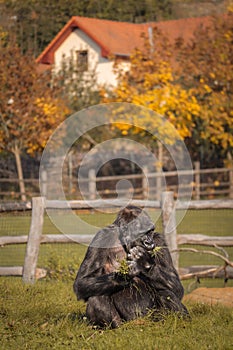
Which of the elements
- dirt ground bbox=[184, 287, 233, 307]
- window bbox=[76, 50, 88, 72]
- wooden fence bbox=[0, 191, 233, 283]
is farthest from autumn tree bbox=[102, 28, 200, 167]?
dirt ground bbox=[184, 287, 233, 307]

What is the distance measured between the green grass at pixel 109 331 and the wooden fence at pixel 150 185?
64.3 ft

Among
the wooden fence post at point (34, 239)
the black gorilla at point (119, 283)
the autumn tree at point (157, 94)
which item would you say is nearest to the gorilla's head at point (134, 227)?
the black gorilla at point (119, 283)

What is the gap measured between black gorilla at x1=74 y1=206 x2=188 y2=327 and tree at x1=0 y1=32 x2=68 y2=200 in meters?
24.0

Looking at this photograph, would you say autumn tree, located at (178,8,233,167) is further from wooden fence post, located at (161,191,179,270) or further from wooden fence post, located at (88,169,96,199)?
wooden fence post, located at (161,191,179,270)

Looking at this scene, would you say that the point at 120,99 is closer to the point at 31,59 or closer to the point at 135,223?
the point at 31,59

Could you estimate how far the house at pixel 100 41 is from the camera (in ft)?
146

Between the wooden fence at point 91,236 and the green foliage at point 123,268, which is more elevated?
the green foliage at point 123,268

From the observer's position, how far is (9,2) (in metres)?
49.2

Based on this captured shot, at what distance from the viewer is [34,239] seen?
37.9 ft

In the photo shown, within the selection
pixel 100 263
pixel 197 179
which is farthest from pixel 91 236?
pixel 197 179

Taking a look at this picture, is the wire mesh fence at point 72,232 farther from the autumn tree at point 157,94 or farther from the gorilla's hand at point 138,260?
the autumn tree at point 157,94

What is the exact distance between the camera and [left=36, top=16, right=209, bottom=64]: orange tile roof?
45.2 m

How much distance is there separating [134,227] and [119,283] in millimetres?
530

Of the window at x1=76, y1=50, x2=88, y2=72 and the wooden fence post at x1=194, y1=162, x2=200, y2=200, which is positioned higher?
the window at x1=76, y1=50, x2=88, y2=72
